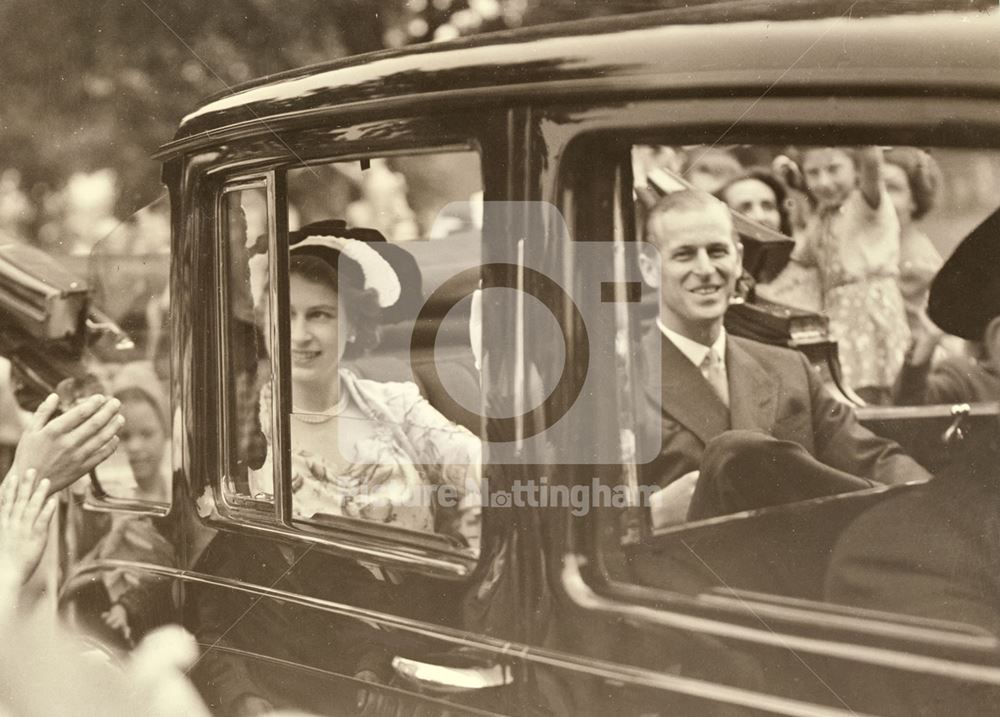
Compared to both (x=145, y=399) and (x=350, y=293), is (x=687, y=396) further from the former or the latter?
(x=145, y=399)

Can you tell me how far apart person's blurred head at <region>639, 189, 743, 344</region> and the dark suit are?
1.7 inches

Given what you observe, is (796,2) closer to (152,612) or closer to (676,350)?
(676,350)

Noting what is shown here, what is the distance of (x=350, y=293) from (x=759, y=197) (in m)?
0.67

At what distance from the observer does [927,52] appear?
56.2 inches

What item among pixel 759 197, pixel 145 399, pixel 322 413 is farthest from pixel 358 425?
pixel 759 197

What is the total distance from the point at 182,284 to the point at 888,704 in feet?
4.35

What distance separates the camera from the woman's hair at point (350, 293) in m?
1.60

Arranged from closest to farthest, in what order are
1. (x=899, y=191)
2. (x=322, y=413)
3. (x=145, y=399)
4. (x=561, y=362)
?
(x=899, y=191) < (x=561, y=362) < (x=322, y=413) < (x=145, y=399)

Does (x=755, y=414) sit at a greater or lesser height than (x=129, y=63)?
lesser

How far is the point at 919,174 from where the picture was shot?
1.41 m

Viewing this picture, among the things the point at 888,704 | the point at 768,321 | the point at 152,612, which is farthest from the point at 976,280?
the point at 152,612

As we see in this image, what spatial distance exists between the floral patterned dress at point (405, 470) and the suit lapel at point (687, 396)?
0.31 m

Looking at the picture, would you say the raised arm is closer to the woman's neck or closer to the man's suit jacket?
the man's suit jacket

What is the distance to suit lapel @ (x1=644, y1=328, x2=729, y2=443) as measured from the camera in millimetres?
1498
